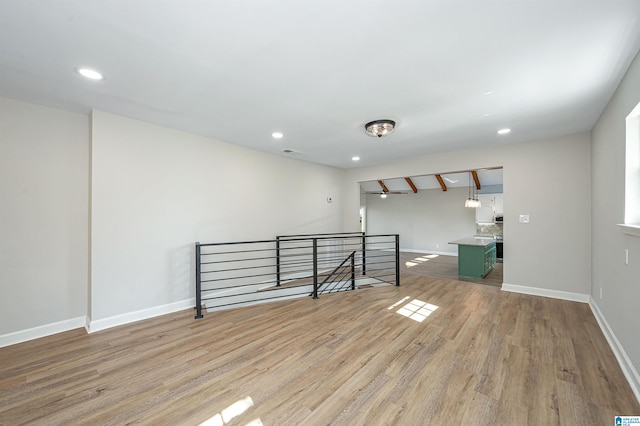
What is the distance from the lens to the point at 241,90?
2.42 m

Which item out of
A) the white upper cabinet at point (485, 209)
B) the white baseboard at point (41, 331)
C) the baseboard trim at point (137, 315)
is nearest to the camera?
the white baseboard at point (41, 331)

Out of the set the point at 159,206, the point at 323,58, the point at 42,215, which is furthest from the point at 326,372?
the point at 42,215

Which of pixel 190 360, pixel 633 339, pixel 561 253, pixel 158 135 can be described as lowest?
pixel 190 360

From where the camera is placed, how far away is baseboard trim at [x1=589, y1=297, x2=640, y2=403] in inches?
71.8

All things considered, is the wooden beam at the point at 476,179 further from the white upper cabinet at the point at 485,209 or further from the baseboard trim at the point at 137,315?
the baseboard trim at the point at 137,315

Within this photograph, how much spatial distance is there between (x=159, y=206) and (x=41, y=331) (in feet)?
5.76

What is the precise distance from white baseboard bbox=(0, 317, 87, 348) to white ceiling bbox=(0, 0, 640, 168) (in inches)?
95.6

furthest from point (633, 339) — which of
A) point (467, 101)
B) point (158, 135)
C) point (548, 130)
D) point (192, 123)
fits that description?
point (158, 135)

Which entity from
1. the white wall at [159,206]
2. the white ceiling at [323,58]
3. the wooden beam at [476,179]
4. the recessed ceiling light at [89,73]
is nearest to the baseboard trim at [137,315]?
the white wall at [159,206]

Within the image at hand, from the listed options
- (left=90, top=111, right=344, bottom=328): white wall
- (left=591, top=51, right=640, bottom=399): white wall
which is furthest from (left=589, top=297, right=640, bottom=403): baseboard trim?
(left=90, top=111, right=344, bottom=328): white wall

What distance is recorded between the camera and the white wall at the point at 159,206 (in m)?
2.94

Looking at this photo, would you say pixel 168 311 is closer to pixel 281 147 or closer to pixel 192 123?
pixel 192 123

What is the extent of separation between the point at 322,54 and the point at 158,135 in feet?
8.75

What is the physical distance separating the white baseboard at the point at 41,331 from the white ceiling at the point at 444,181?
623 centimetres
